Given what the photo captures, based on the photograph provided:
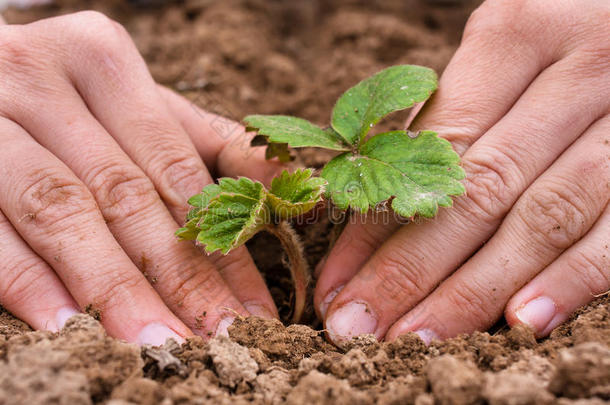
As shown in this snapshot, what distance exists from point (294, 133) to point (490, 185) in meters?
1.01

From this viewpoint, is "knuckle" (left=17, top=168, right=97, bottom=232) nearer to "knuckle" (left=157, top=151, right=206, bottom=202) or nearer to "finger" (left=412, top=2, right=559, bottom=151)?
"knuckle" (left=157, top=151, right=206, bottom=202)

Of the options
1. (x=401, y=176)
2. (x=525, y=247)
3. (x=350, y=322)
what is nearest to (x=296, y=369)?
(x=350, y=322)

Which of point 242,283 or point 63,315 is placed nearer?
point 63,315

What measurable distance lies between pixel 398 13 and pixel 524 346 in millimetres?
4585

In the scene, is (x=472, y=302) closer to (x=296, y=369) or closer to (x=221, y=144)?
(x=296, y=369)

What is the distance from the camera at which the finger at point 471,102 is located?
2.51m

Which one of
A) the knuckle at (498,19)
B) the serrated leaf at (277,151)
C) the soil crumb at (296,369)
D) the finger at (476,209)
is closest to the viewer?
the soil crumb at (296,369)

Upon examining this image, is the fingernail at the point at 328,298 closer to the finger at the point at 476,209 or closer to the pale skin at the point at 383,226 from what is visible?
the pale skin at the point at 383,226

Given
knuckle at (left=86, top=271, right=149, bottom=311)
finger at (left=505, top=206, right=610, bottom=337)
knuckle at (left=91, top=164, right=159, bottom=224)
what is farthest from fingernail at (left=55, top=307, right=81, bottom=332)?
finger at (left=505, top=206, right=610, bottom=337)

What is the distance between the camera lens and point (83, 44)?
289cm

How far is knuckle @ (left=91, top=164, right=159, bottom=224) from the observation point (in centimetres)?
246

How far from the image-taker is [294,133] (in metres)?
2.45

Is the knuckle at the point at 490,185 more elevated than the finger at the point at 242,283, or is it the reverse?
the knuckle at the point at 490,185

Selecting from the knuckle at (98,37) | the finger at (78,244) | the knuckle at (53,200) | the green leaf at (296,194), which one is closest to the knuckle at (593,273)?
the green leaf at (296,194)
